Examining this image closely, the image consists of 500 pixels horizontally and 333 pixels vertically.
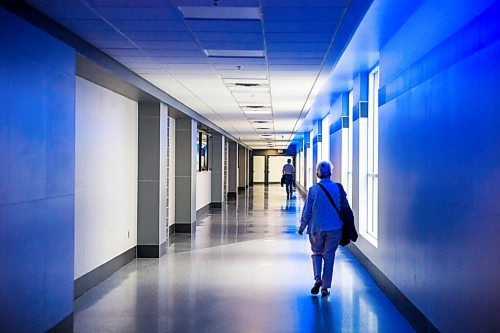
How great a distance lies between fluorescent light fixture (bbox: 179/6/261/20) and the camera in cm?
470

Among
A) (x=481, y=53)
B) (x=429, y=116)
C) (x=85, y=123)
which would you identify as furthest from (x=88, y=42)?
(x=481, y=53)

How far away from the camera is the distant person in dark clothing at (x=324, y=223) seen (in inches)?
263

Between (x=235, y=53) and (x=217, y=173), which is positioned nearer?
(x=235, y=53)

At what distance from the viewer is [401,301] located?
611 cm

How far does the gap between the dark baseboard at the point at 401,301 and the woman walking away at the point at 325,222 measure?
2.47 ft

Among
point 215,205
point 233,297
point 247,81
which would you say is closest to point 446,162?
point 233,297

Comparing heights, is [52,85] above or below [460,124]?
above

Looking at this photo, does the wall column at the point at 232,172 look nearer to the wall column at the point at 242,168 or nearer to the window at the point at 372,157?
the wall column at the point at 242,168

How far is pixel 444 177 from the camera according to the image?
4.45 m

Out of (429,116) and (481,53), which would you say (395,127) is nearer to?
(429,116)

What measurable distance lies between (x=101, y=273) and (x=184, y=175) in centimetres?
589

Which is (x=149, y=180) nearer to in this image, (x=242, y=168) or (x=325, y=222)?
(x=325, y=222)

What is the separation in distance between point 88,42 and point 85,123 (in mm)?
1697

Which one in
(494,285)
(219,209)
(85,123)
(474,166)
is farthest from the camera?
(219,209)
